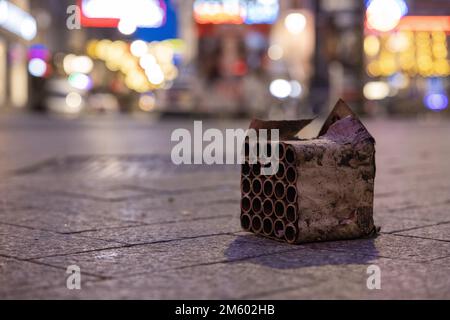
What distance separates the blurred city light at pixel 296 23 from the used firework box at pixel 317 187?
25299 mm

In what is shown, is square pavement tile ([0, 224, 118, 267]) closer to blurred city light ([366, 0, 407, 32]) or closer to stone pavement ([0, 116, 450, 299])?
stone pavement ([0, 116, 450, 299])

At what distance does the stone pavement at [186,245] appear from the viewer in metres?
3.11

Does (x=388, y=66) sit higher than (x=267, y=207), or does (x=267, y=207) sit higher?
(x=388, y=66)

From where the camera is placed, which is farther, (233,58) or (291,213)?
(233,58)

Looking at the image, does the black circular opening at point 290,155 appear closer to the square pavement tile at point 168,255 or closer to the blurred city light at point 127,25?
the square pavement tile at point 168,255

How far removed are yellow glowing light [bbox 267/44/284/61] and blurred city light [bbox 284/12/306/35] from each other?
0.73 m

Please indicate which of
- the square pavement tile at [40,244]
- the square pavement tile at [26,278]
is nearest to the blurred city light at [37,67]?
the square pavement tile at [40,244]

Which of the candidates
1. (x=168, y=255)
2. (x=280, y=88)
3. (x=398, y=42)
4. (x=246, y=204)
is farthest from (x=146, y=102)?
(x=168, y=255)

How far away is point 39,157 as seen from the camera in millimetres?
10344

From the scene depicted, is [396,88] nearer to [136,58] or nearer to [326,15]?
[326,15]

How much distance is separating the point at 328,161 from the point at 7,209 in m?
2.36

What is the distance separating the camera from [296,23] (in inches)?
1155

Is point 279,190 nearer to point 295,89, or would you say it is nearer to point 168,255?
point 168,255

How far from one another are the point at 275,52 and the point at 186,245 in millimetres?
24853
